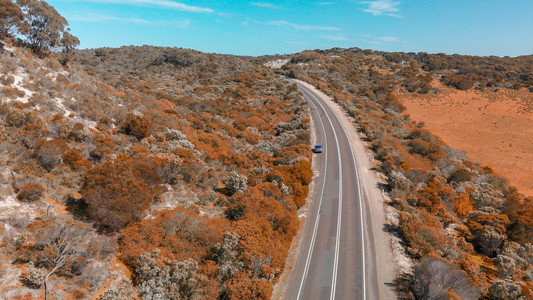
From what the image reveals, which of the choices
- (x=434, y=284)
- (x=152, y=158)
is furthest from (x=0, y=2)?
(x=434, y=284)

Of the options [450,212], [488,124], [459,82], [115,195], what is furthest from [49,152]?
[459,82]

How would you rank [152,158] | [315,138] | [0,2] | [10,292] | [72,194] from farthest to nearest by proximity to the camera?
[315,138] < [0,2] < [152,158] < [72,194] < [10,292]

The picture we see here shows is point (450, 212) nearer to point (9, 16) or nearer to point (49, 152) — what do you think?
point (49, 152)

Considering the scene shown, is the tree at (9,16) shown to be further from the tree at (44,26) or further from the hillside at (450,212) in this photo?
the hillside at (450,212)

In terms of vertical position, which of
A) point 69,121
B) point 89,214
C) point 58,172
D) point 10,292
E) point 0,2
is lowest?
point 10,292

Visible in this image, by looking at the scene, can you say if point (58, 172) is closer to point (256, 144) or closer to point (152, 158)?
point (152, 158)

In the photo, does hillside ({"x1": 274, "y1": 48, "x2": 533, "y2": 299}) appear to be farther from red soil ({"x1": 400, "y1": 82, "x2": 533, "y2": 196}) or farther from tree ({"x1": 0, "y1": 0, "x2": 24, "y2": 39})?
tree ({"x1": 0, "y1": 0, "x2": 24, "y2": 39})

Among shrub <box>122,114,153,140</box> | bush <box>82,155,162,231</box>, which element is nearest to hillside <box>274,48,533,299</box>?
bush <box>82,155,162,231</box>

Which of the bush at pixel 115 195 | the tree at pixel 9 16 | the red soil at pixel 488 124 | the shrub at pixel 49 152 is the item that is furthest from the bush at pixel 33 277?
the red soil at pixel 488 124
